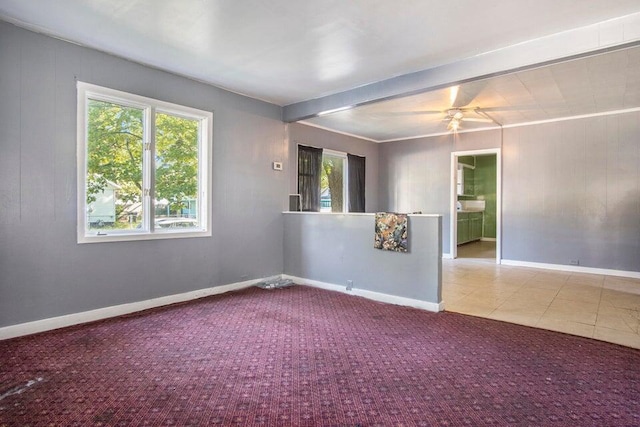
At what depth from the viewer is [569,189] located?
19.5 ft

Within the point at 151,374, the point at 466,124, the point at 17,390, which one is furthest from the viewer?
the point at 466,124

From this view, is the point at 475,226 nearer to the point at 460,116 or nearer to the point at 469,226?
the point at 469,226

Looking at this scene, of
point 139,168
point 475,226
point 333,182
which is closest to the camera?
point 139,168

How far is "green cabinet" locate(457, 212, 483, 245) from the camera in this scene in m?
8.75

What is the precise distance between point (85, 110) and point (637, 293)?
22.4ft

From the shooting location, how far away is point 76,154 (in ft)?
10.7

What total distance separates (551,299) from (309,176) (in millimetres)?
4020

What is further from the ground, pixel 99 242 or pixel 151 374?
pixel 99 242

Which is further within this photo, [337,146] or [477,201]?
[477,201]

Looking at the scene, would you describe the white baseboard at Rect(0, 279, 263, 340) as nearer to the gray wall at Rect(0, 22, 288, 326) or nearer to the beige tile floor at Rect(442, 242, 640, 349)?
the gray wall at Rect(0, 22, 288, 326)

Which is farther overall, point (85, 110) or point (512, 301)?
point (512, 301)

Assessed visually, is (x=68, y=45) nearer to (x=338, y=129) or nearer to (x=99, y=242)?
(x=99, y=242)

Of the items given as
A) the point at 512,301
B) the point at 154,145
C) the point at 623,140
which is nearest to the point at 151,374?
the point at 154,145

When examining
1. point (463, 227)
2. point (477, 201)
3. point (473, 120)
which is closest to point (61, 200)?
point (473, 120)
